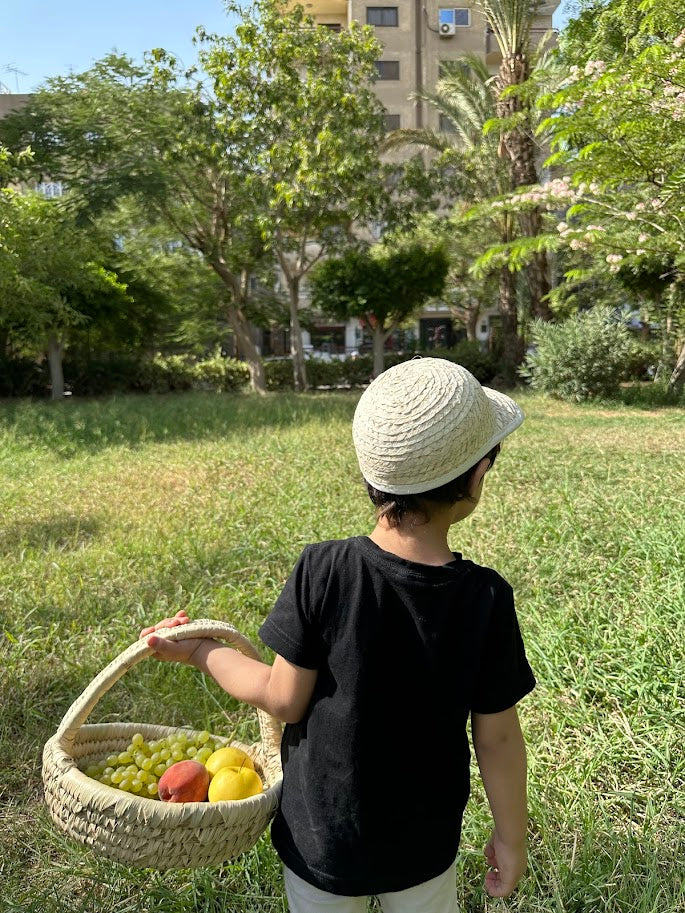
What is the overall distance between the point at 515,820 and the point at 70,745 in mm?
963

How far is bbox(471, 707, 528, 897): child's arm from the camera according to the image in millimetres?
1289

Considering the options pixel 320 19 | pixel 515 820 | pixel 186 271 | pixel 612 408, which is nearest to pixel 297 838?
pixel 515 820

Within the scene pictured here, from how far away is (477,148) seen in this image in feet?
64.0

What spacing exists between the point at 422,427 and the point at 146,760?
42.5 inches

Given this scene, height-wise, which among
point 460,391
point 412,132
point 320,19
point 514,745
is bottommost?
point 514,745

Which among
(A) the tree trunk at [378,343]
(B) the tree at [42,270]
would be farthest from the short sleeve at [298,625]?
(A) the tree trunk at [378,343]

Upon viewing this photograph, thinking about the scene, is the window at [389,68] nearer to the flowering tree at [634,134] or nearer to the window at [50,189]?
the window at [50,189]

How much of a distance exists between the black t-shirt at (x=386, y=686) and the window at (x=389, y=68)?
38790mm

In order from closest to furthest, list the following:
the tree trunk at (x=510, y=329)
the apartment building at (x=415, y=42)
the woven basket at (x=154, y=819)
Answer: the woven basket at (x=154, y=819), the tree trunk at (x=510, y=329), the apartment building at (x=415, y=42)

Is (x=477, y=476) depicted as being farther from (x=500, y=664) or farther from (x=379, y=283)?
(x=379, y=283)

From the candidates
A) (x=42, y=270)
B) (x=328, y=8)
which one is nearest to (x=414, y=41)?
(x=328, y=8)

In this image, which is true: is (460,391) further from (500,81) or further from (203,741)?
(500,81)

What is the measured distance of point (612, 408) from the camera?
1312 cm

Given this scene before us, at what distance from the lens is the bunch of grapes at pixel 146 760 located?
1.64 metres
